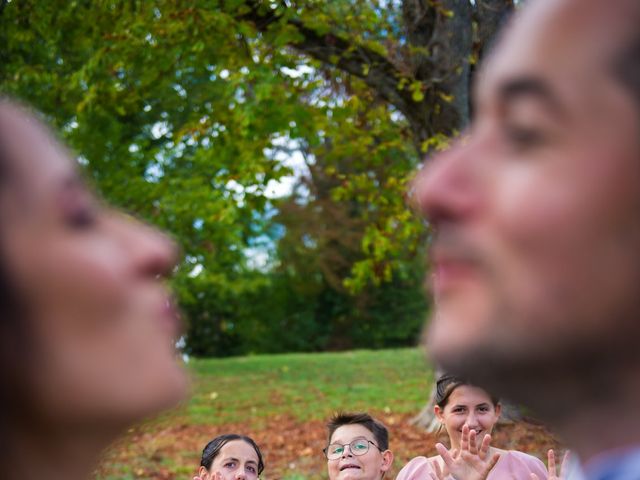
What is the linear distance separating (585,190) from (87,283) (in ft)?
1.68

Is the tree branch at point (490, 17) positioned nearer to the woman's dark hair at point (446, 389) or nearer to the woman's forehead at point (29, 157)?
the woman's dark hair at point (446, 389)

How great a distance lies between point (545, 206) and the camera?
2.83 ft

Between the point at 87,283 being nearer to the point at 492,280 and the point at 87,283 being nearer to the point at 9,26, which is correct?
the point at 492,280

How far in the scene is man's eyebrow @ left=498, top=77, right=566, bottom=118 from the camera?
2.99ft

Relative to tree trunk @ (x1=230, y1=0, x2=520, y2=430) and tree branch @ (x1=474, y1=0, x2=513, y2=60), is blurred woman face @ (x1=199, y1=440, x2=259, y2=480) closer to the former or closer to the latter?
tree trunk @ (x1=230, y1=0, x2=520, y2=430)

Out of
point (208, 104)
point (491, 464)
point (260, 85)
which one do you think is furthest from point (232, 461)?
point (208, 104)

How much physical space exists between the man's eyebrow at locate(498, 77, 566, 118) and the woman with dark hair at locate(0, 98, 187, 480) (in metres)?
0.43

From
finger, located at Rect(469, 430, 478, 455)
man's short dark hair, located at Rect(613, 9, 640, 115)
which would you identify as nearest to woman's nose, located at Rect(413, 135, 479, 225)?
man's short dark hair, located at Rect(613, 9, 640, 115)

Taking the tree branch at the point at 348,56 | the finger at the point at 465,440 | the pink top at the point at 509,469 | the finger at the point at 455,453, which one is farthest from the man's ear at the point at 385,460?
the tree branch at the point at 348,56

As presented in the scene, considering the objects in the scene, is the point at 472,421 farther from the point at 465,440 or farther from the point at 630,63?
the point at 630,63

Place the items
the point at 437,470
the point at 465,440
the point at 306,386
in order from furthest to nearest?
the point at 306,386, the point at 437,470, the point at 465,440

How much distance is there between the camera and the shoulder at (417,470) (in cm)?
471

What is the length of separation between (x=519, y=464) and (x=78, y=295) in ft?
13.5

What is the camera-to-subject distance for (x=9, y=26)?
10.0 meters
